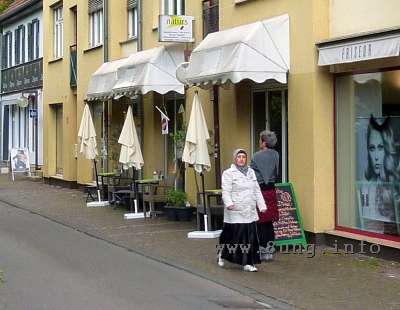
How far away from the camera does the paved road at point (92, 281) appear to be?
26.0 ft

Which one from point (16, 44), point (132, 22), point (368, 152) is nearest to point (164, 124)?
point (132, 22)

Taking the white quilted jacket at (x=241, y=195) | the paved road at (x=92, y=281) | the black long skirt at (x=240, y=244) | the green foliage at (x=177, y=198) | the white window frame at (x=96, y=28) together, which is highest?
the white window frame at (x=96, y=28)

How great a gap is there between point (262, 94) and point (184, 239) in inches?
118

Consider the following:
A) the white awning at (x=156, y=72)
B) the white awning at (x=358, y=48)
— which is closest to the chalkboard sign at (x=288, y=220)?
the white awning at (x=358, y=48)

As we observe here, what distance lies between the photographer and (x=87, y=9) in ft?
74.6

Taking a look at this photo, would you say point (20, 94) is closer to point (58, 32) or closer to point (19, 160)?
point (19, 160)

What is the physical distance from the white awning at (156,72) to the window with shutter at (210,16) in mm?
991

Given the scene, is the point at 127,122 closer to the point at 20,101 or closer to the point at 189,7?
the point at 189,7

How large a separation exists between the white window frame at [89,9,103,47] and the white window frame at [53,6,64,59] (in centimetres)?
296

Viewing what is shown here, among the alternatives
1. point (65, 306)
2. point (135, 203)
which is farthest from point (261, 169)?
point (135, 203)

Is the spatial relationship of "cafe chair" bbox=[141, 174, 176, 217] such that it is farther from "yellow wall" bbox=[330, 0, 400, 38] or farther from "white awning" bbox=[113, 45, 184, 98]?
"yellow wall" bbox=[330, 0, 400, 38]

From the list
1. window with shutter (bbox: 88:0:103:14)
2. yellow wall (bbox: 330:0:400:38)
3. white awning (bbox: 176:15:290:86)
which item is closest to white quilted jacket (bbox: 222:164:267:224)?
white awning (bbox: 176:15:290:86)

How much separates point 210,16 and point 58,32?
1207 centimetres

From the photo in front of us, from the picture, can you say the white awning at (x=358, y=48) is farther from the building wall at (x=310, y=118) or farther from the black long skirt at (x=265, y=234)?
the black long skirt at (x=265, y=234)
